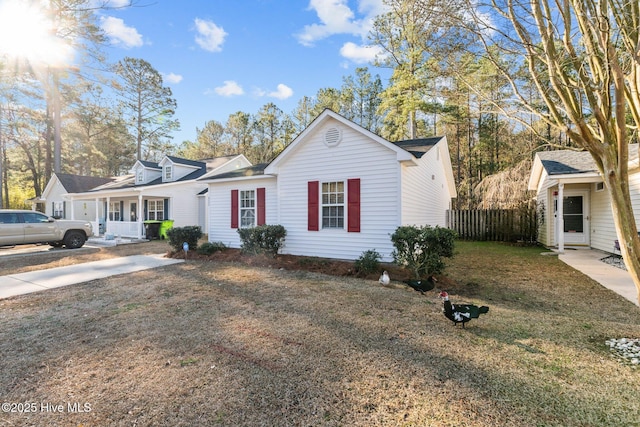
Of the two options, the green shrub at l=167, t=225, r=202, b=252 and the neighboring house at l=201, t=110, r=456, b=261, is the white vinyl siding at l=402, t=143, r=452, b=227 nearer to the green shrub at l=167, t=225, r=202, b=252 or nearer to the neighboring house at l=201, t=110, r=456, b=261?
the neighboring house at l=201, t=110, r=456, b=261

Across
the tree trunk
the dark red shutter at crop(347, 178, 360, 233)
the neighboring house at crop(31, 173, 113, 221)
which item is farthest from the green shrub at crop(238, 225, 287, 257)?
the neighboring house at crop(31, 173, 113, 221)

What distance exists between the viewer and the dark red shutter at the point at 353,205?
819cm

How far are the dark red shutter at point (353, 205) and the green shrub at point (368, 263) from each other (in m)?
1.01

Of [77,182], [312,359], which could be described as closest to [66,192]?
[77,182]

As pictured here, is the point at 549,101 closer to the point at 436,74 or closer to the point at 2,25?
the point at 436,74

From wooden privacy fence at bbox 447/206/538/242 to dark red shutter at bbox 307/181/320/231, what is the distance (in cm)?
879

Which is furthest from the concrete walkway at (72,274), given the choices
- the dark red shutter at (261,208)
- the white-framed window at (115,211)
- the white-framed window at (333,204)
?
the white-framed window at (115,211)

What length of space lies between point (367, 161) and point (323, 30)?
661 centimetres

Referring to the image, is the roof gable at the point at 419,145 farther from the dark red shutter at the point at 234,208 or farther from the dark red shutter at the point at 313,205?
the dark red shutter at the point at 234,208

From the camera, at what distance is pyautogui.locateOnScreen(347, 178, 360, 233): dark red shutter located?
8.19 m

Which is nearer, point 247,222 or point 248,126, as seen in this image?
point 247,222

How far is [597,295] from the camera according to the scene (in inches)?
214

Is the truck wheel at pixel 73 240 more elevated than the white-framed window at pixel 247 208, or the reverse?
the white-framed window at pixel 247 208

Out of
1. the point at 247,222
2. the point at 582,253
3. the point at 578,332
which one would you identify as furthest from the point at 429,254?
the point at 582,253
